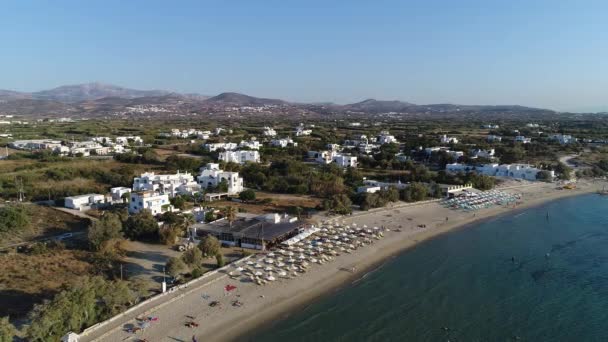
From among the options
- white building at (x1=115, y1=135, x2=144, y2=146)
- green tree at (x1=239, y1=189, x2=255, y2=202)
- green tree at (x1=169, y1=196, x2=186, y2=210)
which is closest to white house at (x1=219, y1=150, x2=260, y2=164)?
green tree at (x1=239, y1=189, x2=255, y2=202)

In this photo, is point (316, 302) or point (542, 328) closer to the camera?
point (542, 328)

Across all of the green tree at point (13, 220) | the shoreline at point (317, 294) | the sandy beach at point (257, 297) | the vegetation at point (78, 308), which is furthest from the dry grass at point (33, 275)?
Answer: the shoreline at point (317, 294)

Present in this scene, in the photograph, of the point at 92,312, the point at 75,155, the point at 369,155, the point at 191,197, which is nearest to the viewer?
the point at 92,312

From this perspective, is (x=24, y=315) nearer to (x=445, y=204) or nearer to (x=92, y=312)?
(x=92, y=312)

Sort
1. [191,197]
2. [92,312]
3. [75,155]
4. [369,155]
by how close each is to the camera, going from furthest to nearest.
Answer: [369,155]
[75,155]
[191,197]
[92,312]

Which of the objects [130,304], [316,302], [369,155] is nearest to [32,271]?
[130,304]

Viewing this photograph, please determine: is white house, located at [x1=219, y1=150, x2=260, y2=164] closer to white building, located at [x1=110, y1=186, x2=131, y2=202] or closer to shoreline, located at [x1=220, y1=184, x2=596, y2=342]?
white building, located at [x1=110, y1=186, x2=131, y2=202]
